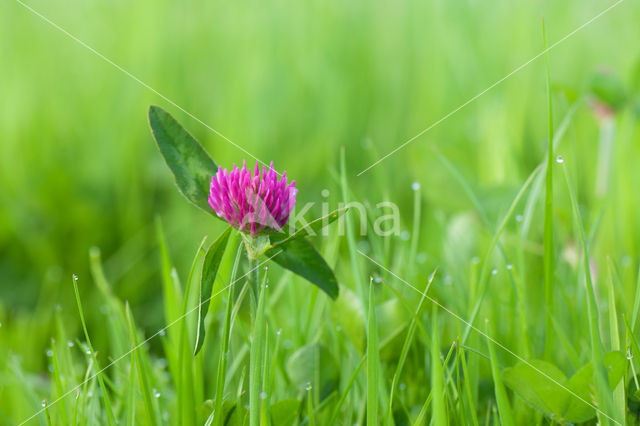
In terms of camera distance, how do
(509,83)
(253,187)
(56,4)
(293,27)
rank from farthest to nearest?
(56,4), (293,27), (509,83), (253,187)

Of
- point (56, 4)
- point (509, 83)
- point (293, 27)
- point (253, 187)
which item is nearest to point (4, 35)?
point (56, 4)

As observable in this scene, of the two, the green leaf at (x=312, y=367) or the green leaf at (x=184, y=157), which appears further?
the green leaf at (x=312, y=367)

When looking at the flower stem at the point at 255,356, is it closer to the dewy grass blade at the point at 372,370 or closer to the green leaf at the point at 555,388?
the dewy grass blade at the point at 372,370

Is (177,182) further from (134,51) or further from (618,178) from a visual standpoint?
(134,51)

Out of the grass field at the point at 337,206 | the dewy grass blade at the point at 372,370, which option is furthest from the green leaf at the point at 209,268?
the dewy grass blade at the point at 372,370

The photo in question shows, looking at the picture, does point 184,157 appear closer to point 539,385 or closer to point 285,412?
point 285,412

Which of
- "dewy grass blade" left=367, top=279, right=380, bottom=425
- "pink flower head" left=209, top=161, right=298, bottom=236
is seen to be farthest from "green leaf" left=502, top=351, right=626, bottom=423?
"pink flower head" left=209, top=161, right=298, bottom=236
